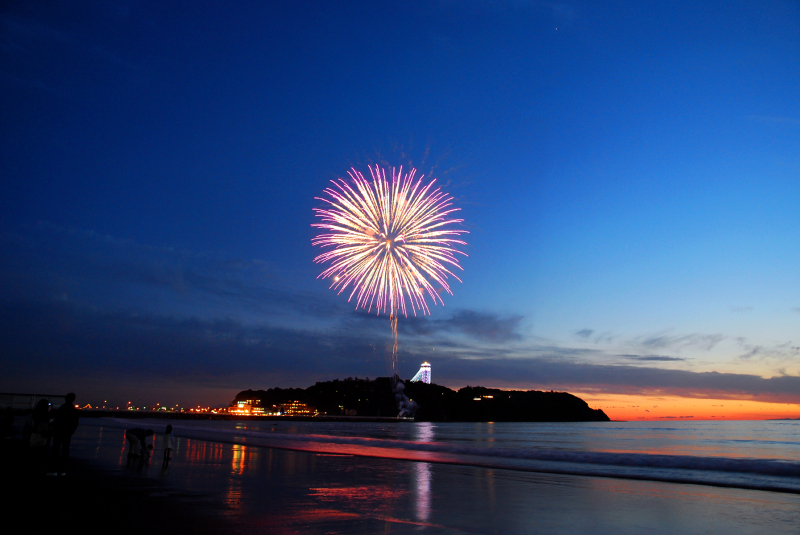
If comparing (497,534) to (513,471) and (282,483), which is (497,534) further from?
(513,471)

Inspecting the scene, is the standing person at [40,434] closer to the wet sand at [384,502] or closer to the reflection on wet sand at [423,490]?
the wet sand at [384,502]

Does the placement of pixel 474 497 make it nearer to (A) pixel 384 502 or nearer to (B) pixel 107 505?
(A) pixel 384 502

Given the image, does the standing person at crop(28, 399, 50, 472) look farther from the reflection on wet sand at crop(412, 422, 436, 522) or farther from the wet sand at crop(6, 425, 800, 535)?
the reflection on wet sand at crop(412, 422, 436, 522)

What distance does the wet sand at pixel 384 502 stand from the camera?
904 cm

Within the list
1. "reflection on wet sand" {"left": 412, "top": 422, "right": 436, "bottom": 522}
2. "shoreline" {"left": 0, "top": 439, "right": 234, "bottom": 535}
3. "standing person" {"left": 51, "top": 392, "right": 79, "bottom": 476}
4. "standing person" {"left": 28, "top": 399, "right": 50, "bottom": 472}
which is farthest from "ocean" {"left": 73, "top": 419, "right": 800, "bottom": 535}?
"standing person" {"left": 51, "top": 392, "right": 79, "bottom": 476}

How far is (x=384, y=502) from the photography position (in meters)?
11.7

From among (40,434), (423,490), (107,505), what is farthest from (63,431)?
(423,490)

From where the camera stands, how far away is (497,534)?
28.7ft

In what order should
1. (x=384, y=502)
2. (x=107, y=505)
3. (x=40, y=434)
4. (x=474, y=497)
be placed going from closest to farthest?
1. (x=107, y=505)
2. (x=384, y=502)
3. (x=474, y=497)
4. (x=40, y=434)

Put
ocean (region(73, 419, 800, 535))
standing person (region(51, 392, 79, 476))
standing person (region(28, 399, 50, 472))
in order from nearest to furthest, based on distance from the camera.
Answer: ocean (region(73, 419, 800, 535)), standing person (region(51, 392, 79, 476)), standing person (region(28, 399, 50, 472))

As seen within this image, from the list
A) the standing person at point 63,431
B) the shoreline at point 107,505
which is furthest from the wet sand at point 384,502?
the standing person at point 63,431

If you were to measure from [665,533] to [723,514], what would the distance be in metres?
3.88

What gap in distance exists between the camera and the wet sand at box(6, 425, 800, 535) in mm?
9039

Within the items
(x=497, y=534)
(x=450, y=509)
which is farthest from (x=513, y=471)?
(x=497, y=534)
